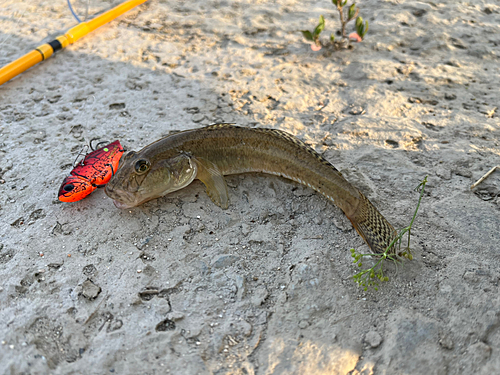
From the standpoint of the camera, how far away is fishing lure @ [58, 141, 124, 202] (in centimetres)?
329

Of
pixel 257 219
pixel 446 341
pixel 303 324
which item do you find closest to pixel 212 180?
pixel 257 219

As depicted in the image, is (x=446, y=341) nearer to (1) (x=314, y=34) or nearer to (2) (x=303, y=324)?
(2) (x=303, y=324)

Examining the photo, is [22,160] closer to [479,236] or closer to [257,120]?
[257,120]

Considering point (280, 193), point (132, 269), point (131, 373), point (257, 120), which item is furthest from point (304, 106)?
point (131, 373)

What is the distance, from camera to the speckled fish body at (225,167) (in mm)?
3135

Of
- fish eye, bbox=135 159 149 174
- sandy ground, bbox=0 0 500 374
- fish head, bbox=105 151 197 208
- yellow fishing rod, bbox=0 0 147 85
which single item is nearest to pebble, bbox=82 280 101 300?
sandy ground, bbox=0 0 500 374

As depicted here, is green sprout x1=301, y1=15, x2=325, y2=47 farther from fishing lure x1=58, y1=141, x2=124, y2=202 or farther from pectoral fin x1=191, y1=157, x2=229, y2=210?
fishing lure x1=58, y1=141, x2=124, y2=202

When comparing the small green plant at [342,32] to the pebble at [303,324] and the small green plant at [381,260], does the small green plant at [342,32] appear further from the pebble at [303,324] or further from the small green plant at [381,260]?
the pebble at [303,324]

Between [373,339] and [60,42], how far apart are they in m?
5.08

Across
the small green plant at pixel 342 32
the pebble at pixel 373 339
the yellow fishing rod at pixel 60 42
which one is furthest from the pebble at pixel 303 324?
the yellow fishing rod at pixel 60 42

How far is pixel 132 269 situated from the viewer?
2924 millimetres

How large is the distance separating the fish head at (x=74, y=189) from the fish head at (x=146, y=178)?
26 cm

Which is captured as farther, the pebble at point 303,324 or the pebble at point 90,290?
the pebble at point 90,290

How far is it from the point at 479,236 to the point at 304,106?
2.17 metres
